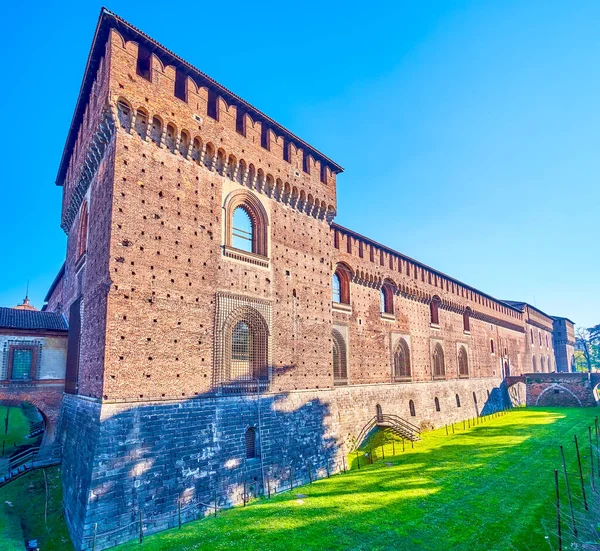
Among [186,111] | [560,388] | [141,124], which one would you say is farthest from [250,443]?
[560,388]

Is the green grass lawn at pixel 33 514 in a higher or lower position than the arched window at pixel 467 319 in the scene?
lower

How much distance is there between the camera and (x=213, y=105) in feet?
45.0

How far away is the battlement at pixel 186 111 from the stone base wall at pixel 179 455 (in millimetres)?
7868

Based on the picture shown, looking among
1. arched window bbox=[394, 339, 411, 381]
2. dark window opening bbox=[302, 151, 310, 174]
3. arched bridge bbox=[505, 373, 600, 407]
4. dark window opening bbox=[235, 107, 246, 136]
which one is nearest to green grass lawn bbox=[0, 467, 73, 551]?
dark window opening bbox=[235, 107, 246, 136]

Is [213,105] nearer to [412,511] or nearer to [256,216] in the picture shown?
[256,216]

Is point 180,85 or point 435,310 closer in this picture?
point 180,85

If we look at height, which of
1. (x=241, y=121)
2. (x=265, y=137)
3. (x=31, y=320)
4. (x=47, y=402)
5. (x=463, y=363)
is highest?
(x=241, y=121)

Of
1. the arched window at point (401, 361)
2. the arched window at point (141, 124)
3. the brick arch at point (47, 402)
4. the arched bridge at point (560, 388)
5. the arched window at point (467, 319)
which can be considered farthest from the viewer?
the arched bridge at point (560, 388)

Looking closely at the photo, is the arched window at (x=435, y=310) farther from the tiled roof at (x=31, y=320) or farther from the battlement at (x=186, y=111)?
the tiled roof at (x=31, y=320)

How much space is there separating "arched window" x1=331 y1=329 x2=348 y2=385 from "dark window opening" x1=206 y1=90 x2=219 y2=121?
36.0ft

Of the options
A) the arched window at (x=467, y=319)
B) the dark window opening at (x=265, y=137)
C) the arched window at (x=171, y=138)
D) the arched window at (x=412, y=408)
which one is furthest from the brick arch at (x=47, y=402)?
the arched window at (x=467, y=319)

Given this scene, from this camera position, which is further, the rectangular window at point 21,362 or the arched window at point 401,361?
the arched window at point 401,361

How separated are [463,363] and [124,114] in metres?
29.7

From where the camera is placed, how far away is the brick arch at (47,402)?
46.6ft
